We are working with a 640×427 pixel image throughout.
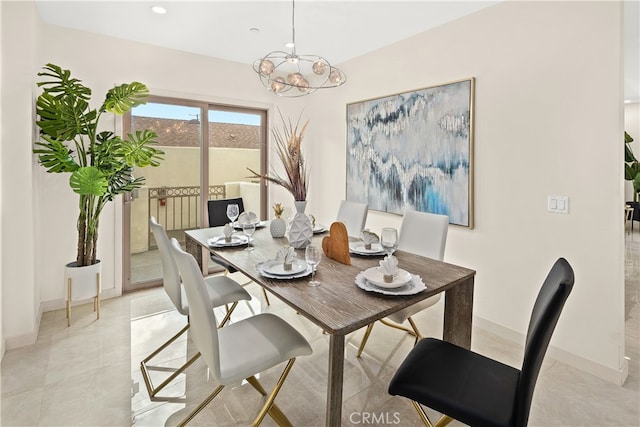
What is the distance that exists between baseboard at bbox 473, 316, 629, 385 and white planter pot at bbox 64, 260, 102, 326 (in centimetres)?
344

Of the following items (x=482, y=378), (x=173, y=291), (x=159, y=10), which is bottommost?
(x=482, y=378)

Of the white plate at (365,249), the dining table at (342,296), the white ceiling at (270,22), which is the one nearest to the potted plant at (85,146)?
the white ceiling at (270,22)

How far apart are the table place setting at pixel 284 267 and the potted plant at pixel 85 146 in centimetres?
180

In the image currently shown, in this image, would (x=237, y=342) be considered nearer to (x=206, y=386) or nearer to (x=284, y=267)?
(x=284, y=267)

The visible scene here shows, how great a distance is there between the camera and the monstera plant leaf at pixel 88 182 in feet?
8.79

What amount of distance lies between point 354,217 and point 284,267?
1.42 m

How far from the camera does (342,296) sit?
151cm

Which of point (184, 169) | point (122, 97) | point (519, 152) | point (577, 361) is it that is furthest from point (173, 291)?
point (577, 361)

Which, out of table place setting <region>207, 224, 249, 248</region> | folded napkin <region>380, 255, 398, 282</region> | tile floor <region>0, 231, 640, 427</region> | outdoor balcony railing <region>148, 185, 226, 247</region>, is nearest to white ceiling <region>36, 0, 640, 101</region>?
outdoor balcony railing <region>148, 185, 226, 247</region>

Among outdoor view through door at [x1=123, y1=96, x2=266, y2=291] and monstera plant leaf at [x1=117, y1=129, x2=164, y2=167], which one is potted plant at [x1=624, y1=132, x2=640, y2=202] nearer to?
outdoor view through door at [x1=123, y1=96, x2=266, y2=291]

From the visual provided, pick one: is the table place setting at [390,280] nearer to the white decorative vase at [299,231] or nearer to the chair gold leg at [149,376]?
the white decorative vase at [299,231]

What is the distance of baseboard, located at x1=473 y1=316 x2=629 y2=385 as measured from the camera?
2148 millimetres

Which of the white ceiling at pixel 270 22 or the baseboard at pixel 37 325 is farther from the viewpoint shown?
the white ceiling at pixel 270 22

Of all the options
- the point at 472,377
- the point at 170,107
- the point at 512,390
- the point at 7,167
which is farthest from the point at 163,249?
the point at 170,107
